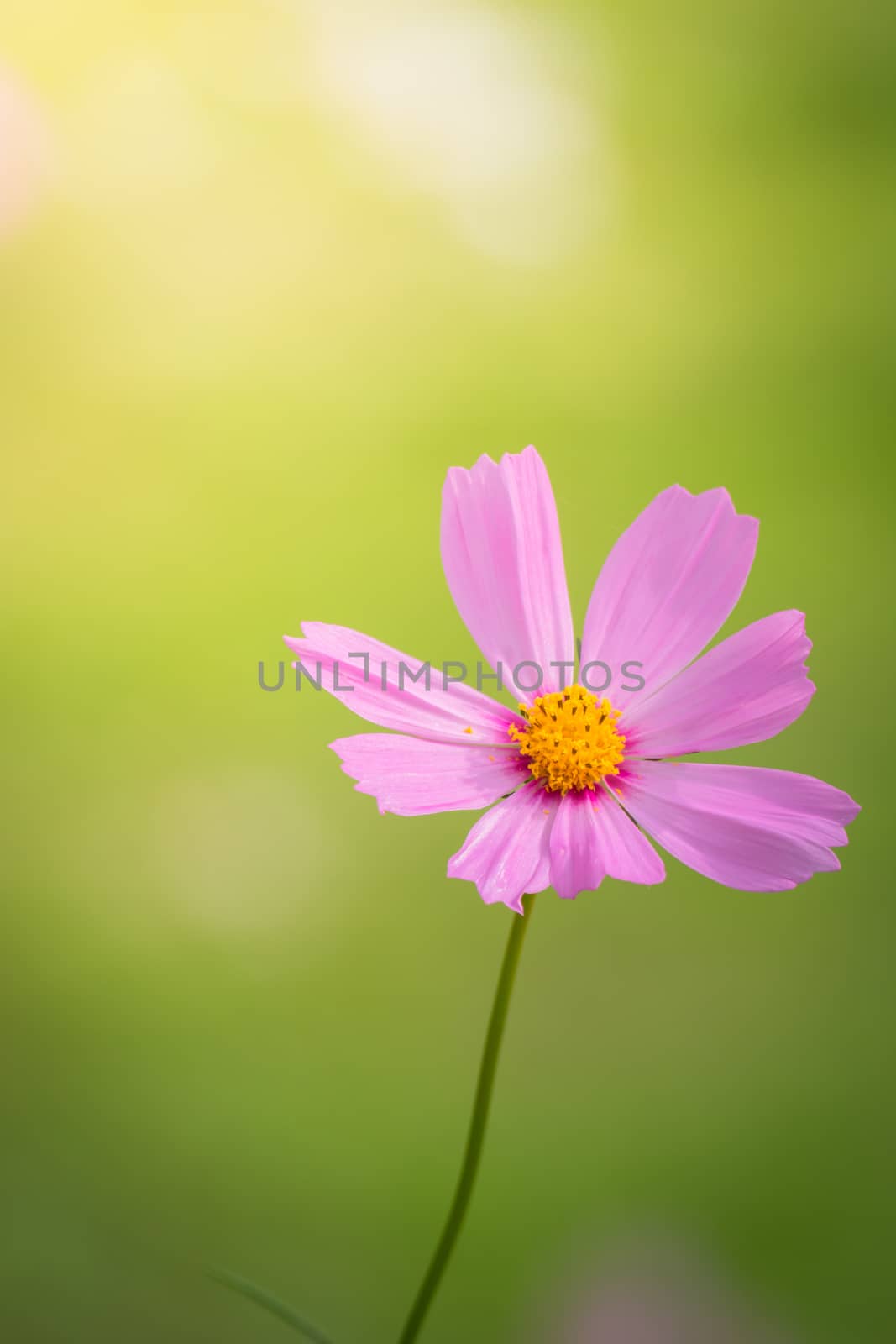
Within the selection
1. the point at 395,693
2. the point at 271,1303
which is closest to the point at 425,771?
the point at 395,693

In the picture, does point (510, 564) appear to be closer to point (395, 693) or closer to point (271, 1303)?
point (395, 693)

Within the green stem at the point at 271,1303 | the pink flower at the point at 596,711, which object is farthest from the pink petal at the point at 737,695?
the green stem at the point at 271,1303

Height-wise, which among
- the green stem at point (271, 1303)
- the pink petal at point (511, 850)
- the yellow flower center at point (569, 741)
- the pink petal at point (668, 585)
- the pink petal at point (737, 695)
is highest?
the pink petal at point (668, 585)

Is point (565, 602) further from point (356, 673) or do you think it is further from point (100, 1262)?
point (100, 1262)

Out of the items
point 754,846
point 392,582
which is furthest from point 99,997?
point 754,846

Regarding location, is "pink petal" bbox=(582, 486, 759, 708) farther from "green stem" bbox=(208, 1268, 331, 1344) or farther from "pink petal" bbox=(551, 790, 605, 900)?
"green stem" bbox=(208, 1268, 331, 1344)

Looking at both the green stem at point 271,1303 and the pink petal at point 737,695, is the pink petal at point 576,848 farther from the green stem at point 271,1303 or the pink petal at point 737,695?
the green stem at point 271,1303
